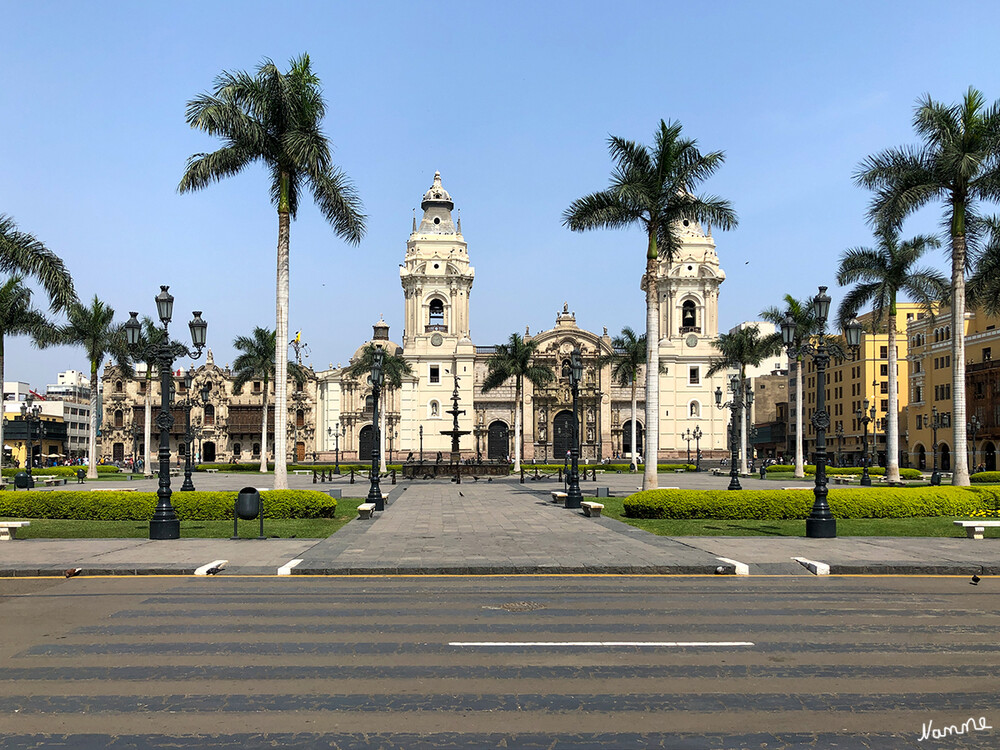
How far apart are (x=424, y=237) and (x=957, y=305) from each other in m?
67.3

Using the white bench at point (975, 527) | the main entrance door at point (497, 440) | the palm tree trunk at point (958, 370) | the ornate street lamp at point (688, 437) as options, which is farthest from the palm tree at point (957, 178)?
the main entrance door at point (497, 440)

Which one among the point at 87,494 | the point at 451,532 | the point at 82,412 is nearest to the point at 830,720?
the point at 451,532

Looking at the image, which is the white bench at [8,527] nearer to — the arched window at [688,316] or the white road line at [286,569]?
the white road line at [286,569]

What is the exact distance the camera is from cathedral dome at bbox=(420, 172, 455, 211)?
9244 centimetres

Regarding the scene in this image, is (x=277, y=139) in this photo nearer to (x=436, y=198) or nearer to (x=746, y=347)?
(x=746, y=347)

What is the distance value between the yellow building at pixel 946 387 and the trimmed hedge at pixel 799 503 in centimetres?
3763

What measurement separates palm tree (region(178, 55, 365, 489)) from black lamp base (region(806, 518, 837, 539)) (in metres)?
15.0

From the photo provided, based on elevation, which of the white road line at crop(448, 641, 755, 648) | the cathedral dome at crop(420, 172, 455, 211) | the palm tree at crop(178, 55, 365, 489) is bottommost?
the white road line at crop(448, 641, 755, 648)

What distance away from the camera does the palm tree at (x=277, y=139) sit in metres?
26.6

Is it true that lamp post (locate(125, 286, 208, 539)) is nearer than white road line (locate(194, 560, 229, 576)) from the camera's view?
No

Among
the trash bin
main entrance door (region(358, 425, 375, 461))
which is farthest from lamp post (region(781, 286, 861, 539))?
main entrance door (region(358, 425, 375, 461))

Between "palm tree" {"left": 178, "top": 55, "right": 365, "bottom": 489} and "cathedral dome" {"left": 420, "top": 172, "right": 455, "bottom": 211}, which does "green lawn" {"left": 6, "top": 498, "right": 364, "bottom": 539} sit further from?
"cathedral dome" {"left": 420, "top": 172, "right": 455, "bottom": 211}

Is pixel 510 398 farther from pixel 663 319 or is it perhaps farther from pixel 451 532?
pixel 451 532

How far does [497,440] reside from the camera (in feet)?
308
